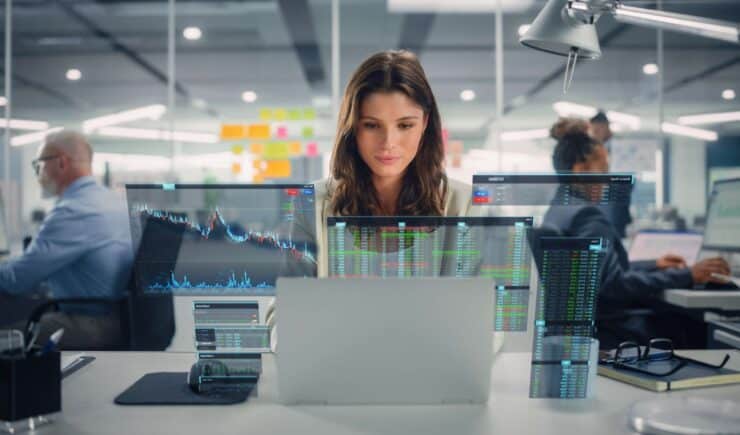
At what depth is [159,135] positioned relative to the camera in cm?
566

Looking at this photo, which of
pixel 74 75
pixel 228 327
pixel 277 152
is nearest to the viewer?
pixel 228 327

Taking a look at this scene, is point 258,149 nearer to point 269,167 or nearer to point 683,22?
point 269,167

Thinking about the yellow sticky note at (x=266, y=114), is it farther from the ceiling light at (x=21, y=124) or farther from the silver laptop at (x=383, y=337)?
the silver laptop at (x=383, y=337)

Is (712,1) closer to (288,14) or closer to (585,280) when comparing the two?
(288,14)

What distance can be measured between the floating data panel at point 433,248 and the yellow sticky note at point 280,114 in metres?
4.52

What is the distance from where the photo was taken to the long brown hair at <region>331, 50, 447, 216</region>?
1.99m

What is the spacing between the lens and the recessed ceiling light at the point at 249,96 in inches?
228

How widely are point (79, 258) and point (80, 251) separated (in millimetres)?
66

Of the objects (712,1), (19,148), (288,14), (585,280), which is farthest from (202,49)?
(585,280)

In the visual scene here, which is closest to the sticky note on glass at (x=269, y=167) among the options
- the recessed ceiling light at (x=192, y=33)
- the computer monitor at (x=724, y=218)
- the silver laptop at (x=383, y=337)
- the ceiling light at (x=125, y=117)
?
the ceiling light at (x=125, y=117)

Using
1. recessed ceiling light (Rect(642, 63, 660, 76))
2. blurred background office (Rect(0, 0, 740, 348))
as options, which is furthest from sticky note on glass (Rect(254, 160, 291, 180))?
recessed ceiling light (Rect(642, 63, 660, 76))

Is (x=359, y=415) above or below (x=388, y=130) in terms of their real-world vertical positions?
below

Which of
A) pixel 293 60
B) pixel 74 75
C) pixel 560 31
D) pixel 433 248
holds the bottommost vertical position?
pixel 433 248

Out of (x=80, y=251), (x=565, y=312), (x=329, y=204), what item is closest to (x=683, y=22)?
(x=565, y=312)
